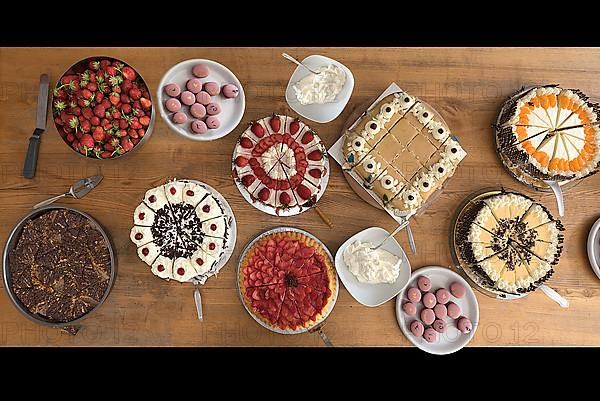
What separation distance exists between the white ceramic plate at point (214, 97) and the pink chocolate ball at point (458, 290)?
169 cm

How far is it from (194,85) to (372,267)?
154cm

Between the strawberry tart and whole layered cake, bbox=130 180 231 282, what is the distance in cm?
32

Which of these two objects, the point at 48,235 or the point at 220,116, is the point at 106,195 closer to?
the point at 48,235

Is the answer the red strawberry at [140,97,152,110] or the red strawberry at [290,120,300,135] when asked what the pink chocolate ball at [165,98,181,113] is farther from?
the red strawberry at [290,120,300,135]

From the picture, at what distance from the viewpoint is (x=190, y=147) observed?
3.23m

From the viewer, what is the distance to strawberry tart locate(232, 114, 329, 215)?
122 inches

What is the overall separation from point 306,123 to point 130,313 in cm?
162

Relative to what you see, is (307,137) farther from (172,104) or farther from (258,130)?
(172,104)

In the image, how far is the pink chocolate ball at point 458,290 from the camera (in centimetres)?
314

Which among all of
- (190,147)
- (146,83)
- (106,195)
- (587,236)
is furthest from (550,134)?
(106,195)

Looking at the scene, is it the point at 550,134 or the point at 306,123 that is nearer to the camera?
the point at 550,134

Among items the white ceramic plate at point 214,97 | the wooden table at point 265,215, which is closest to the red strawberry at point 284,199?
the wooden table at point 265,215

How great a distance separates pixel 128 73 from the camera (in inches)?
117

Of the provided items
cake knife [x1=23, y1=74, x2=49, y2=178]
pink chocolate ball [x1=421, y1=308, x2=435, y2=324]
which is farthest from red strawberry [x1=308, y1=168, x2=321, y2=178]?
cake knife [x1=23, y1=74, x2=49, y2=178]
